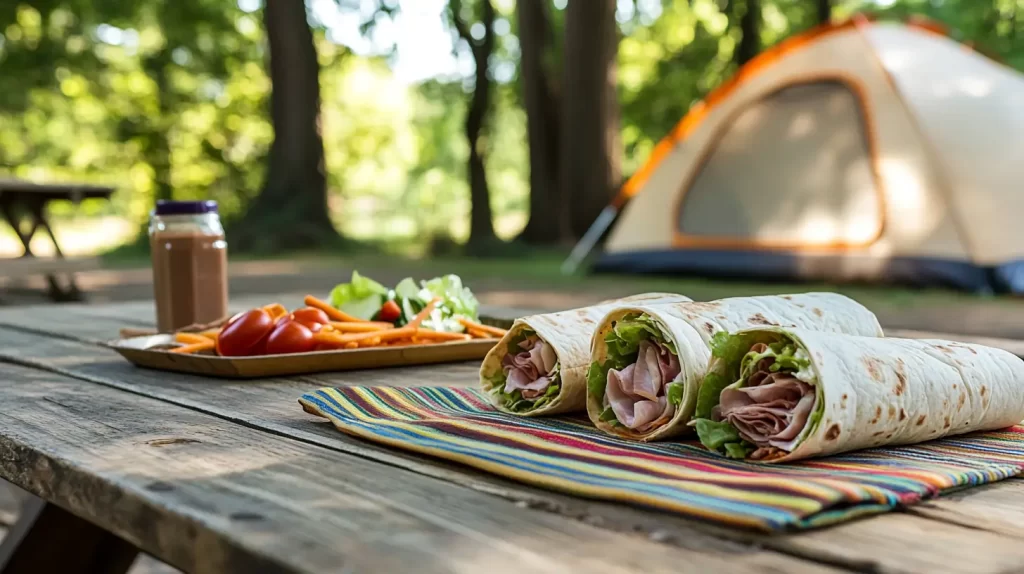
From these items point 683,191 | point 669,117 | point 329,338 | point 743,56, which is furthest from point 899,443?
point 669,117

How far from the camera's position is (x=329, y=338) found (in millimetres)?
1644

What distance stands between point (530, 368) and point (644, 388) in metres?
0.21

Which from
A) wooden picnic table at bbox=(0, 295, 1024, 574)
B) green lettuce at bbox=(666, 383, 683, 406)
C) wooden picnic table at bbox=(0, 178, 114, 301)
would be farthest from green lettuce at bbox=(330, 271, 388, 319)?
wooden picnic table at bbox=(0, 178, 114, 301)

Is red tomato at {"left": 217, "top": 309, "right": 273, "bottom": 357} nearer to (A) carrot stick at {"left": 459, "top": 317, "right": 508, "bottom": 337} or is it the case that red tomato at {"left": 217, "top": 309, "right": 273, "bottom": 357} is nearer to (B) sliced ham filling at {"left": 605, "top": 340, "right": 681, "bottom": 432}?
(A) carrot stick at {"left": 459, "top": 317, "right": 508, "bottom": 337}

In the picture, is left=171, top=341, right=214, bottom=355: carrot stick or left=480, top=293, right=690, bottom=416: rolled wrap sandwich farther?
left=171, top=341, right=214, bottom=355: carrot stick

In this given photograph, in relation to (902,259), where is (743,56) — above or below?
above

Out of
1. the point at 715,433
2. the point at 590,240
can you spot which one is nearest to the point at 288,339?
the point at 715,433

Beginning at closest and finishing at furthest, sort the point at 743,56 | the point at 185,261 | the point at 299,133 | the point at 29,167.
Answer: the point at 185,261, the point at 299,133, the point at 743,56, the point at 29,167

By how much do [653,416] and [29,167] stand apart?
2121 centimetres

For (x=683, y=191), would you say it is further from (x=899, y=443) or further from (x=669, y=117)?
(x=669, y=117)

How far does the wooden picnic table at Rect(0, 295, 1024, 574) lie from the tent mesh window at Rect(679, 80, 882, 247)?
653 cm

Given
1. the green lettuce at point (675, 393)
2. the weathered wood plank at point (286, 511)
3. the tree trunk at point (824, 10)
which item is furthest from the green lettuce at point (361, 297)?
the tree trunk at point (824, 10)

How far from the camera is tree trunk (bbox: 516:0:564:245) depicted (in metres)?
13.3

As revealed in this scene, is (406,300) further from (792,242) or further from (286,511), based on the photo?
(792,242)
